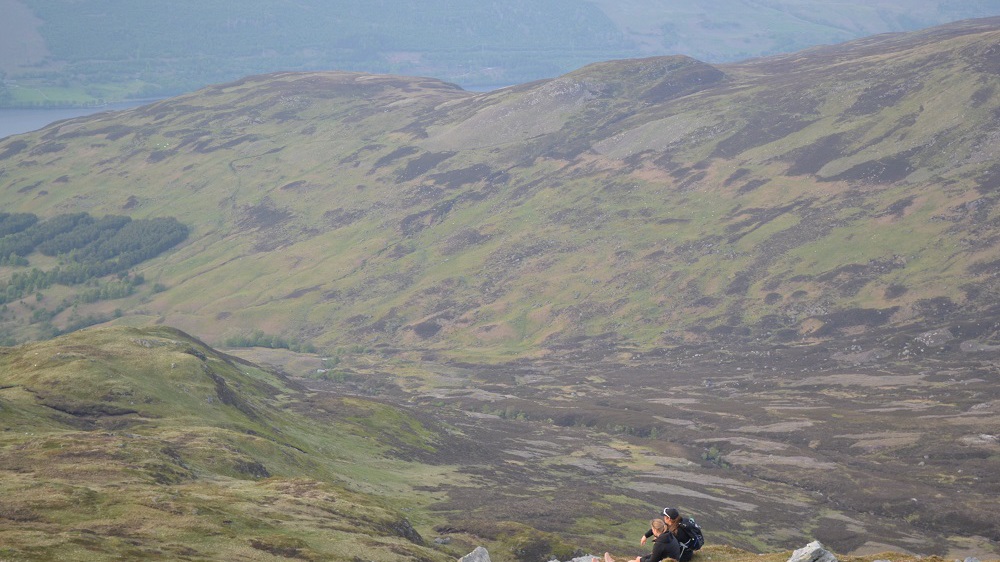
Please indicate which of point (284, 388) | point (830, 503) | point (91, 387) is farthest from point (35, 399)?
point (830, 503)

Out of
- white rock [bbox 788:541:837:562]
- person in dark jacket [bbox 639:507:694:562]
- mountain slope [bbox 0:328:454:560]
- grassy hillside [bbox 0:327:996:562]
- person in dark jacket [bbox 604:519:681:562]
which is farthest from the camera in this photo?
→ grassy hillside [bbox 0:327:996:562]

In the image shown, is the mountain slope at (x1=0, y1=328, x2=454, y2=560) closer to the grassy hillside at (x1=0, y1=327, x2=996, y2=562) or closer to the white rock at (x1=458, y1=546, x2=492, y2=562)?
the grassy hillside at (x1=0, y1=327, x2=996, y2=562)

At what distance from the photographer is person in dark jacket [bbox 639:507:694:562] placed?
41.9 m

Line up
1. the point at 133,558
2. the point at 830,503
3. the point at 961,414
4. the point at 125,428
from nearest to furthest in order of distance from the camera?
the point at 133,558, the point at 125,428, the point at 830,503, the point at 961,414

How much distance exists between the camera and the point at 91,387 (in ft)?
375

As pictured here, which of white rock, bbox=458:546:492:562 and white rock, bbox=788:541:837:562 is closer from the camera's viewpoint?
white rock, bbox=788:541:837:562

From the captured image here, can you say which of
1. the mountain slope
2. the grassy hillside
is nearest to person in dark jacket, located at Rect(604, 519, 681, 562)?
the grassy hillside

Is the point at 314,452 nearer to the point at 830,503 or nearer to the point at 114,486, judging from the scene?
the point at 114,486

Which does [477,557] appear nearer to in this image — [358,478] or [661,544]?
[661,544]

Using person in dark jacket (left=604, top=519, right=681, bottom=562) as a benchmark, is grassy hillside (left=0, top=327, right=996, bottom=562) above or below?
below

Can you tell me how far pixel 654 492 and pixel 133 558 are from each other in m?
113

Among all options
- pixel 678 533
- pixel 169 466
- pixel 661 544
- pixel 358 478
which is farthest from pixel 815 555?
pixel 358 478

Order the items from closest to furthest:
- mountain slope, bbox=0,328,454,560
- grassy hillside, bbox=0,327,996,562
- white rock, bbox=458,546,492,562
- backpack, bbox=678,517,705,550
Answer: backpack, bbox=678,517,705,550, mountain slope, bbox=0,328,454,560, white rock, bbox=458,546,492,562, grassy hillside, bbox=0,327,996,562

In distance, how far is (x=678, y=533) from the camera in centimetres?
4341
